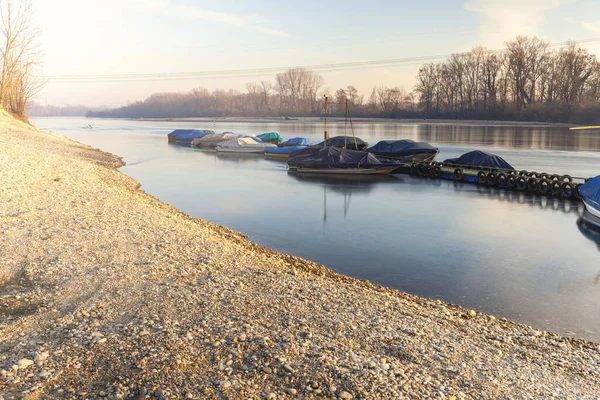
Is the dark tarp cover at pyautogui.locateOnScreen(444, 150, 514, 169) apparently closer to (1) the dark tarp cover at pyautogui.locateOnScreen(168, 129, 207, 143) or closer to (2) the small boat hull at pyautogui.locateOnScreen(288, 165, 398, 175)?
(2) the small boat hull at pyautogui.locateOnScreen(288, 165, 398, 175)

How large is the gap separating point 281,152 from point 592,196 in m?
24.8

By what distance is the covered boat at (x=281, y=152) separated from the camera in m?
38.5

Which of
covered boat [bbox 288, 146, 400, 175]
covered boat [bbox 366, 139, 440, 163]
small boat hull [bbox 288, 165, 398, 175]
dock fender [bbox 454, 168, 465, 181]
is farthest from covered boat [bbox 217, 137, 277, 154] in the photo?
dock fender [bbox 454, 168, 465, 181]

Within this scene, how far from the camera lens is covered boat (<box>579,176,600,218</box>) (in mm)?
16766

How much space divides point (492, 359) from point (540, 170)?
80.8ft

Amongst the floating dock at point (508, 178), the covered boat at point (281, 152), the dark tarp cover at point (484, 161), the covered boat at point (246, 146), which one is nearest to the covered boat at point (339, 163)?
the floating dock at point (508, 178)

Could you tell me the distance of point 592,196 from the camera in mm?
17297

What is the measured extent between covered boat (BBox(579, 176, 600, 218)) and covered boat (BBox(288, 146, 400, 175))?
11368 mm

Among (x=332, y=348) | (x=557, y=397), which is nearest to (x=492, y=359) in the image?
(x=557, y=397)

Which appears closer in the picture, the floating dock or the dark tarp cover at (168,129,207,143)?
the floating dock

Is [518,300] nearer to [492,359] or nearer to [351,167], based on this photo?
[492,359]

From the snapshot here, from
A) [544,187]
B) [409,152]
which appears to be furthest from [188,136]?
[544,187]

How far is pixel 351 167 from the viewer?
2817 cm

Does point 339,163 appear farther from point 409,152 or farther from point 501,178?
point 501,178
